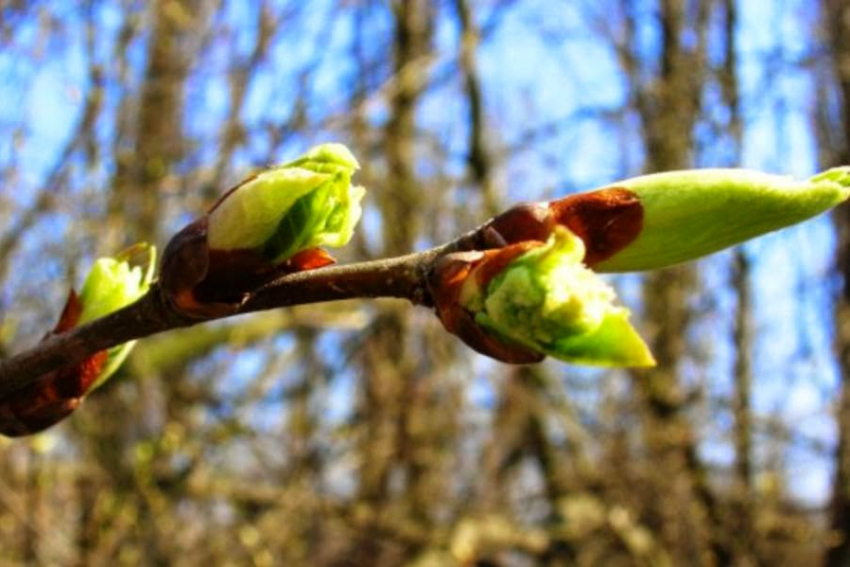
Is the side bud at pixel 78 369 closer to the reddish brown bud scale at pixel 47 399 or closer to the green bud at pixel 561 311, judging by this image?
the reddish brown bud scale at pixel 47 399

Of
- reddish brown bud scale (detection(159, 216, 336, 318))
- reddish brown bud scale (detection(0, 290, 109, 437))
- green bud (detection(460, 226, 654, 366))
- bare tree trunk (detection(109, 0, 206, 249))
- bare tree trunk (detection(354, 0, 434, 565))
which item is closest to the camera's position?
green bud (detection(460, 226, 654, 366))

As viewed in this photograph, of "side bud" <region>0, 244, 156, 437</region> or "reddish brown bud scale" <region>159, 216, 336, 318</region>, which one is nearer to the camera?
"reddish brown bud scale" <region>159, 216, 336, 318</region>

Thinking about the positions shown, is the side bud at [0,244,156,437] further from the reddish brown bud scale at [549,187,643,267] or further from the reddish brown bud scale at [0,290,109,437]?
the reddish brown bud scale at [549,187,643,267]

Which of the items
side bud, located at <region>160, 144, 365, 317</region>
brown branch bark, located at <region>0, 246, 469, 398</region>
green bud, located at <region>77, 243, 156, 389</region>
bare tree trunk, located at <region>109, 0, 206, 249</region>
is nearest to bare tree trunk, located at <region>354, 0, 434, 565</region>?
bare tree trunk, located at <region>109, 0, 206, 249</region>

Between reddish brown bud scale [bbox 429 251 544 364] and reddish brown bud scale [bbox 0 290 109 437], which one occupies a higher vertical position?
reddish brown bud scale [bbox 0 290 109 437]

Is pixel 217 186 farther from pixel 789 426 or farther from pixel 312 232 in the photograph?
pixel 312 232

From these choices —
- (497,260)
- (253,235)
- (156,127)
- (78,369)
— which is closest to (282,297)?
(253,235)

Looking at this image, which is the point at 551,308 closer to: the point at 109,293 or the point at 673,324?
the point at 109,293

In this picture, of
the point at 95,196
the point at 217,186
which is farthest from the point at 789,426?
the point at 95,196
